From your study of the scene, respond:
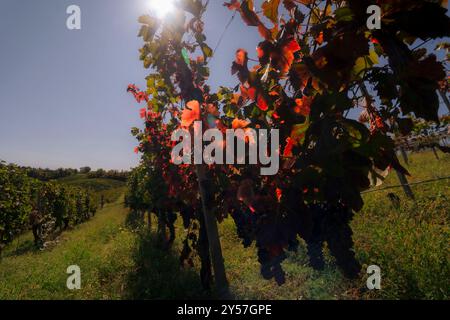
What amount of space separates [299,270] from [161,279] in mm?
2555

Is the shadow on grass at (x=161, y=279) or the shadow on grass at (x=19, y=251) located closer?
the shadow on grass at (x=161, y=279)

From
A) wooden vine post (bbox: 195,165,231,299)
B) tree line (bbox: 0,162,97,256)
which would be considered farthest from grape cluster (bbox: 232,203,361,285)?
tree line (bbox: 0,162,97,256)

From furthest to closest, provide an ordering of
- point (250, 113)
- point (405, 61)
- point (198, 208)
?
point (198, 208), point (250, 113), point (405, 61)

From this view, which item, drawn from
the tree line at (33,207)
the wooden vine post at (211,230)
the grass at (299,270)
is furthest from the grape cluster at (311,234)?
the tree line at (33,207)

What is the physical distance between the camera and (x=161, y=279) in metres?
5.19

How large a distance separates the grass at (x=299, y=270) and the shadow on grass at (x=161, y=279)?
0.02m

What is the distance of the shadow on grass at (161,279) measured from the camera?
445cm

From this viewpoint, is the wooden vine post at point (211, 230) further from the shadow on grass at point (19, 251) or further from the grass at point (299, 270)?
the shadow on grass at point (19, 251)

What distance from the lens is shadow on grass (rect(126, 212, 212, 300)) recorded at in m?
4.45

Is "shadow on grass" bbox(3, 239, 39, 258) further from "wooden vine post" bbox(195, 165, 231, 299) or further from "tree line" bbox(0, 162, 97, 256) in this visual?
"wooden vine post" bbox(195, 165, 231, 299)
